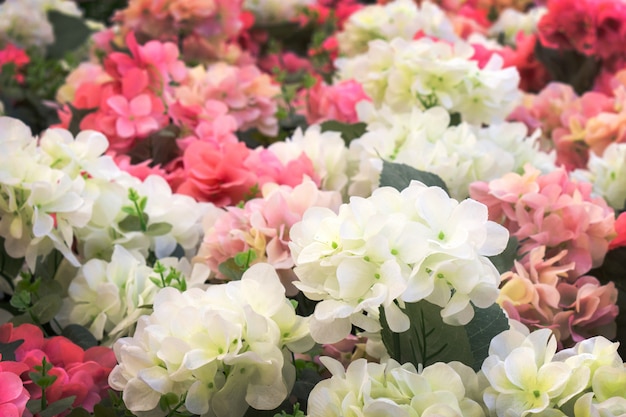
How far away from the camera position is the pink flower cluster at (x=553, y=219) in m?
0.80

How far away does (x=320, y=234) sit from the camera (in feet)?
1.86

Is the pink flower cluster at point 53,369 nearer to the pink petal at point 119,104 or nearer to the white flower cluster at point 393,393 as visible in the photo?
the white flower cluster at point 393,393

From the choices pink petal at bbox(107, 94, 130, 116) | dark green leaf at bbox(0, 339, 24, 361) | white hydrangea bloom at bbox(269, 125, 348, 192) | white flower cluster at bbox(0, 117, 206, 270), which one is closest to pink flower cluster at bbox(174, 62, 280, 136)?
pink petal at bbox(107, 94, 130, 116)

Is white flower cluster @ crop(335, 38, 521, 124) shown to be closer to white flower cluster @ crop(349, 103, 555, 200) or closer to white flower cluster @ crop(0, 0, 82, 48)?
white flower cluster @ crop(349, 103, 555, 200)

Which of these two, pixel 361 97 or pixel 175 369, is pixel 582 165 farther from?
pixel 175 369

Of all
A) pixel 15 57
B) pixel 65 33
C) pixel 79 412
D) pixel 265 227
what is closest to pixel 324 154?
pixel 265 227

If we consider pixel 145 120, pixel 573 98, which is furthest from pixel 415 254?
pixel 573 98

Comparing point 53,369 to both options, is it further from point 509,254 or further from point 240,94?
point 240,94

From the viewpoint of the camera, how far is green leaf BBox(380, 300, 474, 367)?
588 millimetres

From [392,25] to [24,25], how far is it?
0.82 meters

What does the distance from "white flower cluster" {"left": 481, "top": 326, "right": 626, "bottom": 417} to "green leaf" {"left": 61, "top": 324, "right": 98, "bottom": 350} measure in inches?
14.9

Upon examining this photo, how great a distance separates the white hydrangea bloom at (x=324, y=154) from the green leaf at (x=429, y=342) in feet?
1.26

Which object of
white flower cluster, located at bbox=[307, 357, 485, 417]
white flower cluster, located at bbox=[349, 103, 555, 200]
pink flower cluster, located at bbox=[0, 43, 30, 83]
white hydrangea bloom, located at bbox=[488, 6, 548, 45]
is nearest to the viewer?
white flower cluster, located at bbox=[307, 357, 485, 417]

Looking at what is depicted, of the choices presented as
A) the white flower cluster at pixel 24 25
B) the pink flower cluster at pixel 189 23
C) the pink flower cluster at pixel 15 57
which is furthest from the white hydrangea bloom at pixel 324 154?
the white flower cluster at pixel 24 25
